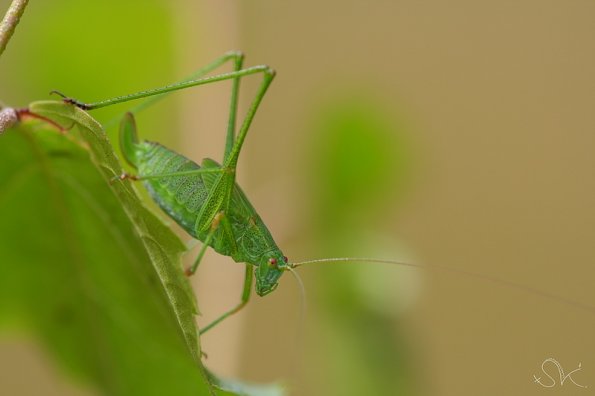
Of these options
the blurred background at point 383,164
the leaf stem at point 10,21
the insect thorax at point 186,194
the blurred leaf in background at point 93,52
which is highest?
the leaf stem at point 10,21

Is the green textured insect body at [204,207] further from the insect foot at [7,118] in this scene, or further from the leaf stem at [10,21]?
the leaf stem at [10,21]

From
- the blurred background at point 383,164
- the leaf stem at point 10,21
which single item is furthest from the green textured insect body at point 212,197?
the leaf stem at point 10,21

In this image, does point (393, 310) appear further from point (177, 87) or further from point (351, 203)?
point (177, 87)

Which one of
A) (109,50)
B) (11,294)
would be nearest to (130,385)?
(11,294)

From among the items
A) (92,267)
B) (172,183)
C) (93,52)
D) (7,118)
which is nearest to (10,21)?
(7,118)

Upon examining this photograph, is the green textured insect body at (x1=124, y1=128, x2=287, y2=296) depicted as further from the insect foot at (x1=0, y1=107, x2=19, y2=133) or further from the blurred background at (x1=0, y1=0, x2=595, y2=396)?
the insect foot at (x1=0, y1=107, x2=19, y2=133)
